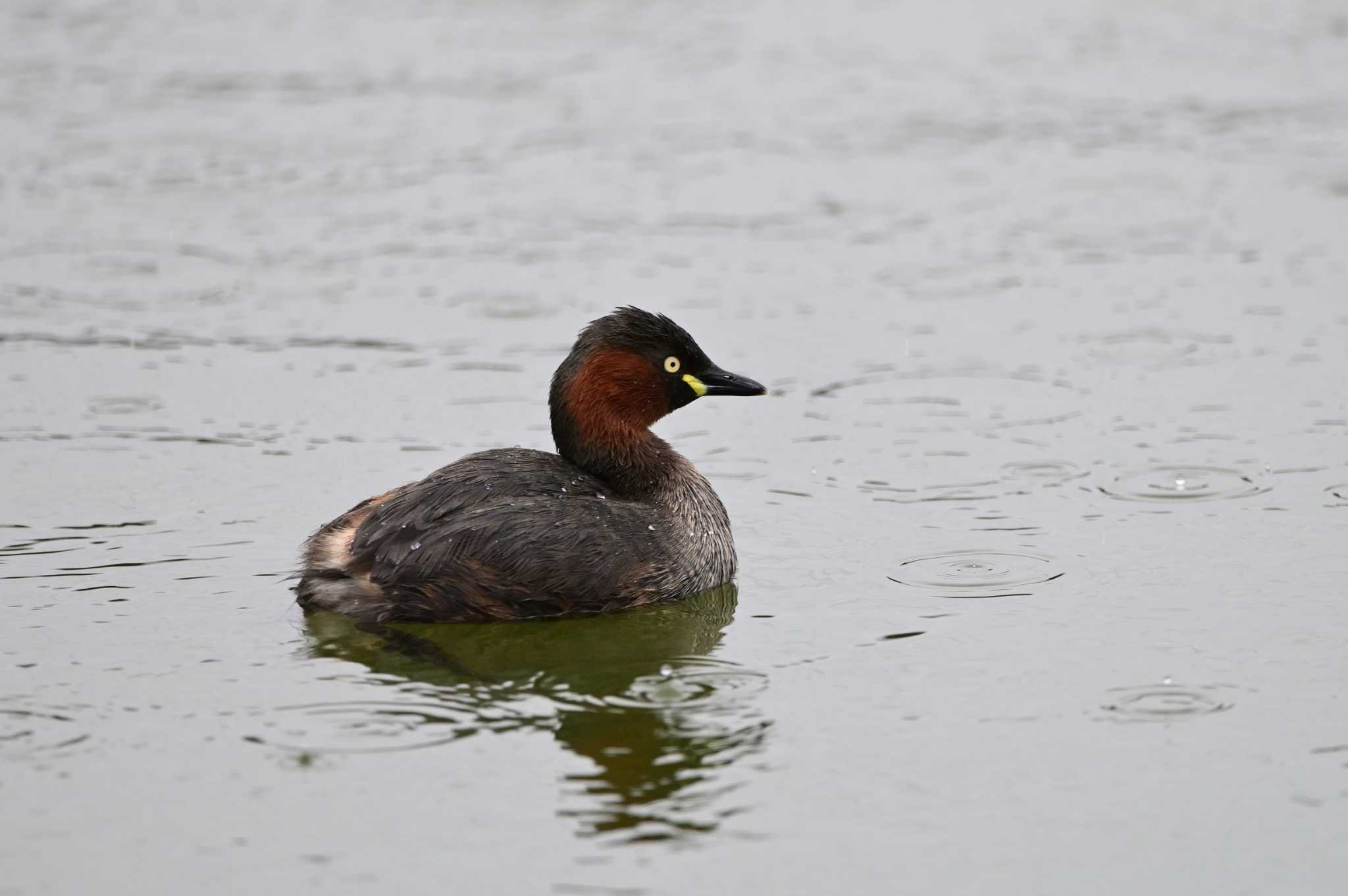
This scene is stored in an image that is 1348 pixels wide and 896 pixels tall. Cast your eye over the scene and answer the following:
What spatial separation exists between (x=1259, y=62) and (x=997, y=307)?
630 centimetres

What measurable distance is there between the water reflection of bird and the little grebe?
11 centimetres

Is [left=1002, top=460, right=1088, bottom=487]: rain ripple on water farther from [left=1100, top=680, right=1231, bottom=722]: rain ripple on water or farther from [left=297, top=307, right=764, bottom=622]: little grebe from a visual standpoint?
[left=1100, top=680, right=1231, bottom=722]: rain ripple on water

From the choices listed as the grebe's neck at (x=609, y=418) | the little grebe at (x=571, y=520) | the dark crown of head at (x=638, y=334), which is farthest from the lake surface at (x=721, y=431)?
the dark crown of head at (x=638, y=334)

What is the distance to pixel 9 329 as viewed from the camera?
11195 mm

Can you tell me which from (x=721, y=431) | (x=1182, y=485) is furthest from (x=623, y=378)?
(x=1182, y=485)

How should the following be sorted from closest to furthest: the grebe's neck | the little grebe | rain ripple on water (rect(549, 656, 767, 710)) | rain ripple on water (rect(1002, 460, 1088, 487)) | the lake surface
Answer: the lake surface, rain ripple on water (rect(549, 656, 767, 710)), the little grebe, the grebe's neck, rain ripple on water (rect(1002, 460, 1088, 487))

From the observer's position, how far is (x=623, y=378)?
8.00 m

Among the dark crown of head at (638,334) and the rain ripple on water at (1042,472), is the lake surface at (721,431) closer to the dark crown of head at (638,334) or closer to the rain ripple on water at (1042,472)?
the rain ripple on water at (1042,472)

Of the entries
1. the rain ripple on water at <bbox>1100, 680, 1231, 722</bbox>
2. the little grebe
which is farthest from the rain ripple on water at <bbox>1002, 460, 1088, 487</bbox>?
the rain ripple on water at <bbox>1100, 680, 1231, 722</bbox>

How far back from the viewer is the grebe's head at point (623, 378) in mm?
7930

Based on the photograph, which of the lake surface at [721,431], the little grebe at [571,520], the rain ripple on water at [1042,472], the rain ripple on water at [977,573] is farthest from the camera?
the rain ripple on water at [1042,472]

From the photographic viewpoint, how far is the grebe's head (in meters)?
7.93

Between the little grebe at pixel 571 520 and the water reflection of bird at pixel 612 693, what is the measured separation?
107 millimetres

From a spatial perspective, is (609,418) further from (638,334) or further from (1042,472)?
(1042,472)
